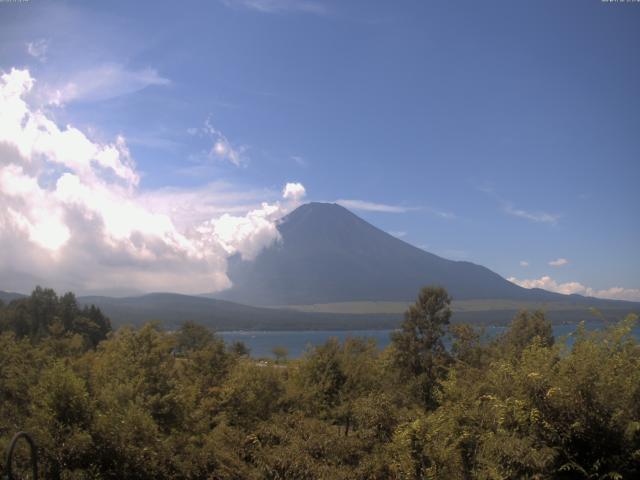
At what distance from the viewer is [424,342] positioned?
26.4 metres

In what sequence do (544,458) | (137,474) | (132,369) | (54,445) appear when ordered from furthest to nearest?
(132,369)
(137,474)
(54,445)
(544,458)

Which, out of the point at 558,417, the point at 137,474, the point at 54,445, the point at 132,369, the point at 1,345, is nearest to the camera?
the point at 558,417

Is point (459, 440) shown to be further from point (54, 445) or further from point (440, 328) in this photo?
point (440, 328)

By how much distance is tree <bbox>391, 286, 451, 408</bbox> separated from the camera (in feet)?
81.8

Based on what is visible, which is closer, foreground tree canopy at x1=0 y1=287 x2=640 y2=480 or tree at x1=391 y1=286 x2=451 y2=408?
foreground tree canopy at x1=0 y1=287 x2=640 y2=480

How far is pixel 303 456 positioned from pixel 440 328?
60.0 ft

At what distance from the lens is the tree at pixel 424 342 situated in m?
24.9

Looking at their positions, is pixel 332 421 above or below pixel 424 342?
below

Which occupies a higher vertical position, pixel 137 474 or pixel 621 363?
pixel 621 363

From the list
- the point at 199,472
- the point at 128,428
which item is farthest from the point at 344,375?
Answer: the point at 128,428

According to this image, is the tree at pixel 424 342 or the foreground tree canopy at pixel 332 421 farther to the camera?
the tree at pixel 424 342

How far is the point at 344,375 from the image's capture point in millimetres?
21531

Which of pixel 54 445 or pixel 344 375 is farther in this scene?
pixel 344 375

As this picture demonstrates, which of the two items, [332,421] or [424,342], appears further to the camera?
[424,342]
